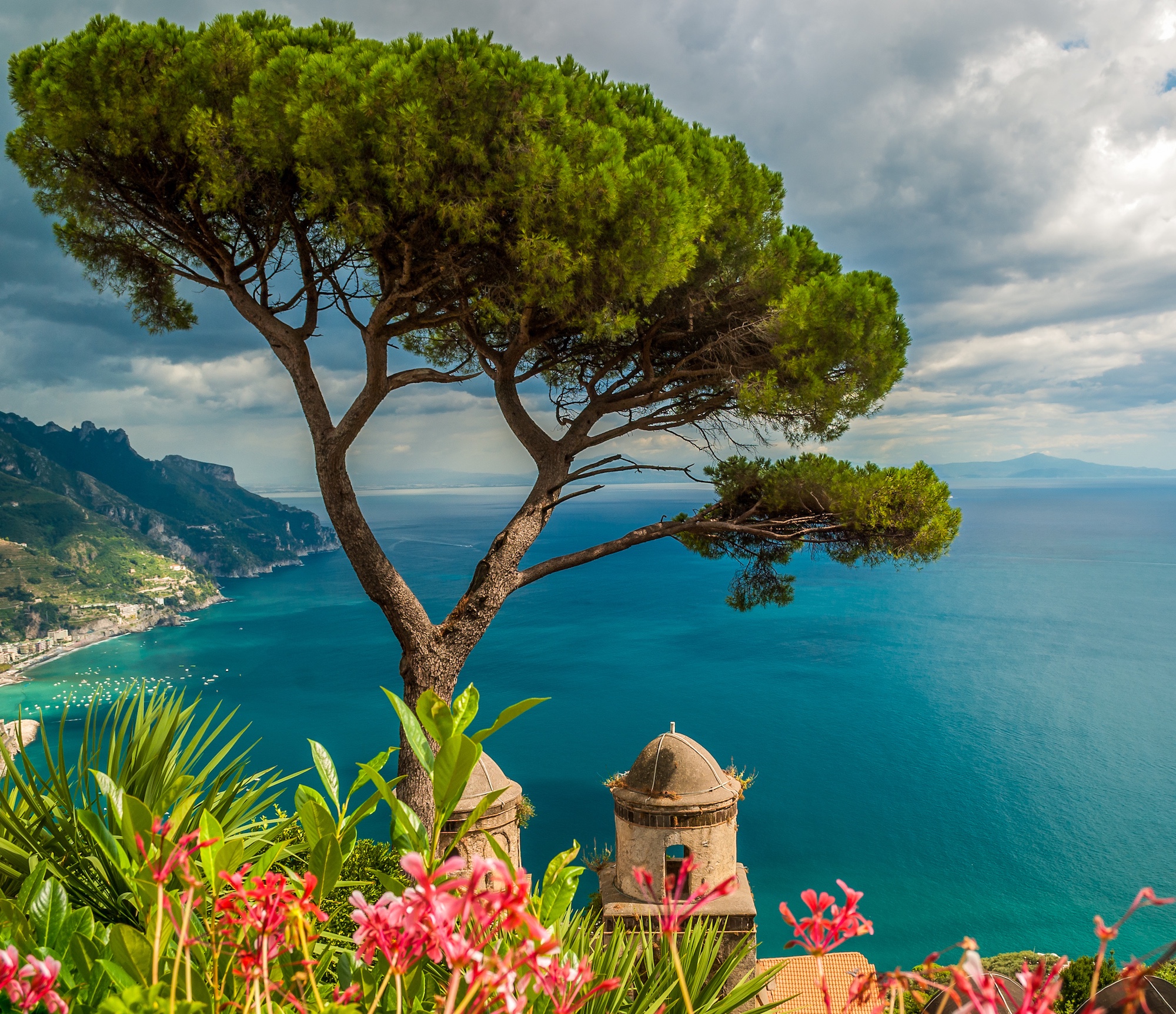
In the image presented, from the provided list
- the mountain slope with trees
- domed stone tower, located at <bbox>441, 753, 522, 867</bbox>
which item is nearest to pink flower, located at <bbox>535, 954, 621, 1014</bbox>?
domed stone tower, located at <bbox>441, 753, 522, 867</bbox>

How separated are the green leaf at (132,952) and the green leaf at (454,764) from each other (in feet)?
1.12

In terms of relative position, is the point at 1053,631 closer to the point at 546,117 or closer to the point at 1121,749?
the point at 1121,749

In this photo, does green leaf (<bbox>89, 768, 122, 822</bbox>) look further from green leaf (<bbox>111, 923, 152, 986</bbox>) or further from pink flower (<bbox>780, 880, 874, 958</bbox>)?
pink flower (<bbox>780, 880, 874, 958</bbox>)

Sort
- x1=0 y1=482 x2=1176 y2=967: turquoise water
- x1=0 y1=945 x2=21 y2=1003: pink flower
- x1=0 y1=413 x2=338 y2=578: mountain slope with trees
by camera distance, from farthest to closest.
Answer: x1=0 y1=413 x2=338 y2=578: mountain slope with trees → x1=0 y1=482 x2=1176 y2=967: turquoise water → x1=0 y1=945 x2=21 y2=1003: pink flower

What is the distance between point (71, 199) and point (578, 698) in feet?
111

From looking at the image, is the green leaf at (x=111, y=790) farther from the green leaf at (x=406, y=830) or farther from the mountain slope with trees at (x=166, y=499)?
the mountain slope with trees at (x=166, y=499)

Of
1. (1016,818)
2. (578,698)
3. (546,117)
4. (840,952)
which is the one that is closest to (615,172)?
(546,117)

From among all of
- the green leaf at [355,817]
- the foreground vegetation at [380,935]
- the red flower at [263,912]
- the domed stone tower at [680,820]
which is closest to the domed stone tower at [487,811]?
the domed stone tower at [680,820]

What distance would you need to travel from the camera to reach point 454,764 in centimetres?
83

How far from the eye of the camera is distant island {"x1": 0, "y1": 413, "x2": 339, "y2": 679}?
150 ft

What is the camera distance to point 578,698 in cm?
3672

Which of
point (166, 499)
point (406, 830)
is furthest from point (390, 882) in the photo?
point (166, 499)

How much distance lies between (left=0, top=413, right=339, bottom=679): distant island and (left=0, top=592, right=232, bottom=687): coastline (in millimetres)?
127

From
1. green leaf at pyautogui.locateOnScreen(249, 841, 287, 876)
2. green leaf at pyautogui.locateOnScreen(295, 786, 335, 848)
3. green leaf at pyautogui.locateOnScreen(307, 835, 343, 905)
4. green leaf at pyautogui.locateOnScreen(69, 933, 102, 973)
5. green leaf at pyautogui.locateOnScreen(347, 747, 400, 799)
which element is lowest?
green leaf at pyautogui.locateOnScreen(69, 933, 102, 973)
